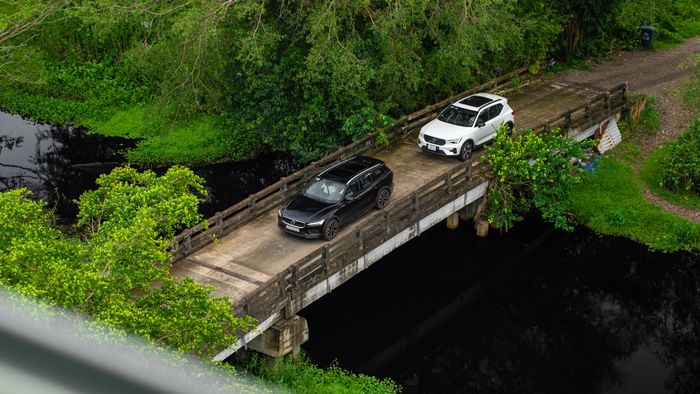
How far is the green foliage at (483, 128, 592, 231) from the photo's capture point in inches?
1185

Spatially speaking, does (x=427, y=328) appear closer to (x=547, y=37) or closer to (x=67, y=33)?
(x=547, y=37)

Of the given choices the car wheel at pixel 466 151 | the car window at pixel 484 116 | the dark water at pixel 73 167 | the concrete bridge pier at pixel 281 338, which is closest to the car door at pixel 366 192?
the concrete bridge pier at pixel 281 338

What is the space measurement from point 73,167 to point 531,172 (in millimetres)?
20425

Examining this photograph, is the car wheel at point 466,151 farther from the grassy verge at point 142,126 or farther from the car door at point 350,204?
the grassy verge at point 142,126

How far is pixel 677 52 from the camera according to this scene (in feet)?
146

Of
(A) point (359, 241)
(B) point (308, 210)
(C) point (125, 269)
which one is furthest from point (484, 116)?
(C) point (125, 269)

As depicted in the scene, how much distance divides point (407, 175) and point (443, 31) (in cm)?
674

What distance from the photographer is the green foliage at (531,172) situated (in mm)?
30094

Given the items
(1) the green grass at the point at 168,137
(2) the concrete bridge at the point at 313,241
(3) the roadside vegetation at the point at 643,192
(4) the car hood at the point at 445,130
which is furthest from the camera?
(1) the green grass at the point at 168,137

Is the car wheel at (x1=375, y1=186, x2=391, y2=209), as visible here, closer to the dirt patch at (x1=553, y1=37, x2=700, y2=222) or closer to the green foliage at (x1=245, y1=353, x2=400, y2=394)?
the green foliage at (x1=245, y1=353, x2=400, y2=394)

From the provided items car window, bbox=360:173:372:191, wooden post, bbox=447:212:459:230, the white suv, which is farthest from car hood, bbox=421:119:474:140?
car window, bbox=360:173:372:191

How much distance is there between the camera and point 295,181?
3241 cm

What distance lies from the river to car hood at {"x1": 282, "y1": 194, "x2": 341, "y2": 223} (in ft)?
13.3

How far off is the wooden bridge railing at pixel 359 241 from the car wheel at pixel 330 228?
20 cm
